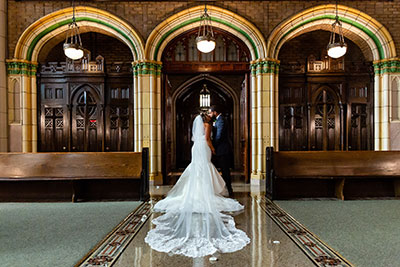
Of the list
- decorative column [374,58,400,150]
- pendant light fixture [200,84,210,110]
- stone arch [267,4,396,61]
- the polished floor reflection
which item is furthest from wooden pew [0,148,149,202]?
decorative column [374,58,400,150]

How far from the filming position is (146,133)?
7.97 meters

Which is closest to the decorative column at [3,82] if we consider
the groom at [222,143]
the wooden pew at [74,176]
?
the wooden pew at [74,176]

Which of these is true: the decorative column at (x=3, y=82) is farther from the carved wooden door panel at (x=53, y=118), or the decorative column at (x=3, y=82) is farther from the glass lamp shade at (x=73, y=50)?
the glass lamp shade at (x=73, y=50)

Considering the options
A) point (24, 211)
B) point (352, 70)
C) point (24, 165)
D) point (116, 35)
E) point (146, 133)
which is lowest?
point (24, 211)

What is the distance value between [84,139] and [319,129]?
7.30 meters

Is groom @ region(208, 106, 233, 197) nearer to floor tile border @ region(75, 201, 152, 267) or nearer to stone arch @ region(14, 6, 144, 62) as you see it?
floor tile border @ region(75, 201, 152, 267)

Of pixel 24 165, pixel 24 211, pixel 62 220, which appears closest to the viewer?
pixel 62 220

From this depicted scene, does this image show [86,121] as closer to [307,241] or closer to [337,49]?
[307,241]

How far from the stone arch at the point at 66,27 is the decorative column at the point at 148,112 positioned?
1.48ft

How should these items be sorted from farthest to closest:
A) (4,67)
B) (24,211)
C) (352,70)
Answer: (352,70) < (4,67) < (24,211)

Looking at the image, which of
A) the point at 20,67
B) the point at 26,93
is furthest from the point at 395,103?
the point at 20,67

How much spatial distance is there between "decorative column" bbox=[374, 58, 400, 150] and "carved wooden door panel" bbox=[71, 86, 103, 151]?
833 cm

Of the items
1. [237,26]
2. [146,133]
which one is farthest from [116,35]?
[237,26]

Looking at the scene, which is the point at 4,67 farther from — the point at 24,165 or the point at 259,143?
the point at 259,143
